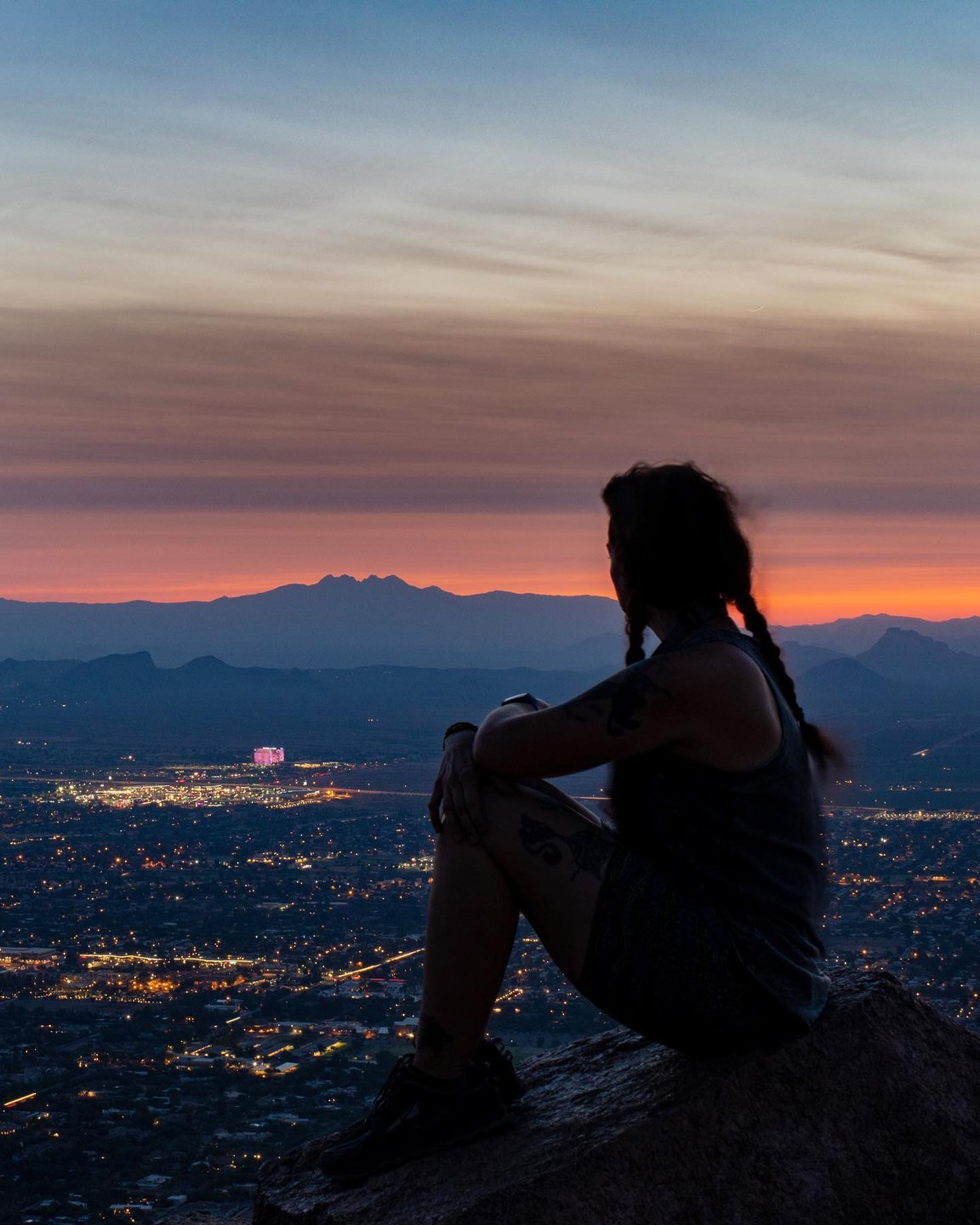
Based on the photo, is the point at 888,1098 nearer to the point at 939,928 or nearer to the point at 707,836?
the point at 707,836

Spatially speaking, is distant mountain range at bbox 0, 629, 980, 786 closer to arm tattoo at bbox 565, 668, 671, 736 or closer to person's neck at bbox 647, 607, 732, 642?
person's neck at bbox 647, 607, 732, 642

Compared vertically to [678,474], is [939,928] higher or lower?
lower

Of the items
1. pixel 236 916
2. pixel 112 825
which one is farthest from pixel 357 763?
pixel 236 916

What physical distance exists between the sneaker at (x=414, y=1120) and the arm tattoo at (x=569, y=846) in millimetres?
623

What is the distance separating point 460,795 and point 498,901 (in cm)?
25

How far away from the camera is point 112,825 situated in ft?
144

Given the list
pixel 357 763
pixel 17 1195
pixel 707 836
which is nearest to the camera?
pixel 707 836

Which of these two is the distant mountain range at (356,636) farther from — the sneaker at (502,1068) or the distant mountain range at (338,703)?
the sneaker at (502,1068)

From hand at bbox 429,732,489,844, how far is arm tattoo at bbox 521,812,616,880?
0.10 metres

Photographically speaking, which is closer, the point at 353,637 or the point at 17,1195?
the point at 17,1195

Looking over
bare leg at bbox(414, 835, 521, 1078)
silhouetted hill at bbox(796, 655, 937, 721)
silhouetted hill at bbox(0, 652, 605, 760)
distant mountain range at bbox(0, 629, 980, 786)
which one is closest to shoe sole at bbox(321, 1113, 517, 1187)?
bare leg at bbox(414, 835, 521, 1078)

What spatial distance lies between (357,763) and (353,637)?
122341 mm

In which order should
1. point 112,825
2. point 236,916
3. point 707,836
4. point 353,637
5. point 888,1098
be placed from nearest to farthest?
point 707,836, point 888,1098, point 236,916, point 112,825, point 353,637

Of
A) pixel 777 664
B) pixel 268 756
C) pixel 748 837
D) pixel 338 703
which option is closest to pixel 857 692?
pixel 268 756
